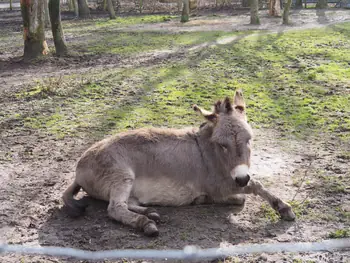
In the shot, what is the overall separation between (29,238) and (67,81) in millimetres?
5989

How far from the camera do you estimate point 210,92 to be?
27.6ft

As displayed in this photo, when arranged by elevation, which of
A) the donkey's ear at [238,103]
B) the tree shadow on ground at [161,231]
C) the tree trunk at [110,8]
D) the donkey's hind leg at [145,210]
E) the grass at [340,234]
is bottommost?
the grass at [340,234]

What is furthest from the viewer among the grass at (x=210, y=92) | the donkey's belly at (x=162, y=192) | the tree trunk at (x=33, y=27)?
the tree trunk at (x=33, y=27)

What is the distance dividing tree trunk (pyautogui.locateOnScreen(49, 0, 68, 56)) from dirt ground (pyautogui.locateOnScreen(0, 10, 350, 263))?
5592 millimetres

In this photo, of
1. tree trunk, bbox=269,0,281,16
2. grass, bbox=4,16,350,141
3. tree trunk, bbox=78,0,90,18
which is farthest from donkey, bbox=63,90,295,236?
tree trunk, bbox=78,0,90,18

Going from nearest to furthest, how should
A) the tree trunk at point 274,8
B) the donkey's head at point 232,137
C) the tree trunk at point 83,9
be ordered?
the donkey's head at point 232,137, the tree trunk at point 274,8, the tree trunk at point 83,9

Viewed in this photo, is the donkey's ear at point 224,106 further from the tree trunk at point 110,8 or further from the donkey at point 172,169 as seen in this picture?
the tree trunk at point 110,8

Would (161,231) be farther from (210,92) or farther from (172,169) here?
(210,92)

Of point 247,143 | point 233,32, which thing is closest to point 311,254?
point 247,143

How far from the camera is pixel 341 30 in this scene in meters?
15.2

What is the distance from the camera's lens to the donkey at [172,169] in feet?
13.6

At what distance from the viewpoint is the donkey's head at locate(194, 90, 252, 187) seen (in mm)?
3998

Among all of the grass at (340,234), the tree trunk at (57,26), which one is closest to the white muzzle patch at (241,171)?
the grass at (340,234)

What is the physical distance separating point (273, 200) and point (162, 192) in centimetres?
107
